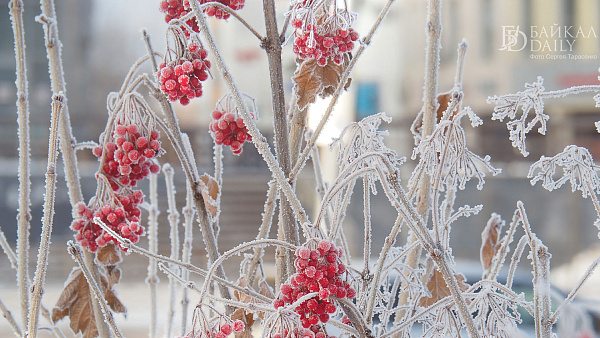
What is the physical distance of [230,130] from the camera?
511 millimetres

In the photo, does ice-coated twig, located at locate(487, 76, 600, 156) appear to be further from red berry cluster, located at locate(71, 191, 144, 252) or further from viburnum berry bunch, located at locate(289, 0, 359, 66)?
red berry cluster, located at locate(71, 191, 144, 252)

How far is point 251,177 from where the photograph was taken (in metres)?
6.96

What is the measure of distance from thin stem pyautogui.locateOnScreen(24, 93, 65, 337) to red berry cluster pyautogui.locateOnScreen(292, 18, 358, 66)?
179 millimetres

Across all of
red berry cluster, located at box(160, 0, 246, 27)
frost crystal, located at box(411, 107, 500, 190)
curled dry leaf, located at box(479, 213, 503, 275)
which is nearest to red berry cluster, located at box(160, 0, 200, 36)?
red berry cluster, located at box(160, 0, 246, 27)

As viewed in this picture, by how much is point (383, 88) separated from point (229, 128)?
9.29 m

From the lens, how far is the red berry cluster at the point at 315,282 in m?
0.37

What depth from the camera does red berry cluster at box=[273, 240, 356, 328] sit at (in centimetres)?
37

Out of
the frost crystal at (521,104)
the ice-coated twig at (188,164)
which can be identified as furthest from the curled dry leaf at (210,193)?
the frost crystal at (521,104)

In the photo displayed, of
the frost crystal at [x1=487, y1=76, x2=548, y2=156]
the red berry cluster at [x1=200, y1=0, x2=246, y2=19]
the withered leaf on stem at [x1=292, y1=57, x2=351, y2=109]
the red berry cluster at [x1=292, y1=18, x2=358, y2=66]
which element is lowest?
the frost crystal at [x1=487, y1=76, x2=548, y2=156]

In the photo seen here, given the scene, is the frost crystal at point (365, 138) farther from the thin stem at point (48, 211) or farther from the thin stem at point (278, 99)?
the thin stem at point (48, 211)

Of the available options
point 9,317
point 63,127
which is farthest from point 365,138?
point 9,317

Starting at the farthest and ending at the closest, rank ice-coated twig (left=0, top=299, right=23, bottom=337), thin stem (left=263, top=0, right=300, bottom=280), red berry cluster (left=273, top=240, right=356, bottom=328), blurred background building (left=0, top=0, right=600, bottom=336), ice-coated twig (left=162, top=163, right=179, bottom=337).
Result: blurred background building (left=0, top=0, right=600, bottom=336) → ice-coated twig (left=162, top=163, right=179, bottom=337) → ice-coated twig (left=0, top=299, right=23, bottom=337) → thin stem (left=263, top=0, right=300, bottom=280) → red berry cluster (left=273, top=240, right=356, bottom=328)

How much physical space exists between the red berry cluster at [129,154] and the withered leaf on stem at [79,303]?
0.10 meters

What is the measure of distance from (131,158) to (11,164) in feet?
22.3
